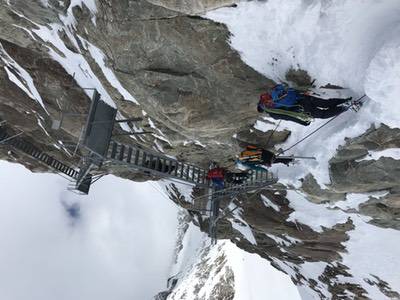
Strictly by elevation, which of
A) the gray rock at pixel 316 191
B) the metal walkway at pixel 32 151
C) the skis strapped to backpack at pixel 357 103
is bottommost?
the gray rock at pixel 316 191

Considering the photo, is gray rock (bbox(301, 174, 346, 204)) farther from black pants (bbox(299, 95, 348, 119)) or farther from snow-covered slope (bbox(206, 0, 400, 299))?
black pants (bbox(299, 95, 348, 119))

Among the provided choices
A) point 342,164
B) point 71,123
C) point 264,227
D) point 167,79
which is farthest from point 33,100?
point 342,164

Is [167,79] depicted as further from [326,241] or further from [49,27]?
[326,241]

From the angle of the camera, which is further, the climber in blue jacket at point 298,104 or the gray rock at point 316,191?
the gray rock at point 316,191

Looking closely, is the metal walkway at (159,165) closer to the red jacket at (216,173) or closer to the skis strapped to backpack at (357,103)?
the red jacket at (216,173)

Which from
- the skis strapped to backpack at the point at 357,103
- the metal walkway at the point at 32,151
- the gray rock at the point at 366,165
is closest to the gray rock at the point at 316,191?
the gray rock at the point at 366,165

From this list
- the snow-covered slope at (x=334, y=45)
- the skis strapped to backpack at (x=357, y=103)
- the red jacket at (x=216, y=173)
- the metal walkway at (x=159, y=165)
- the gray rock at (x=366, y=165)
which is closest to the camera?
the snow-covered slope at (x=334, y=45)
